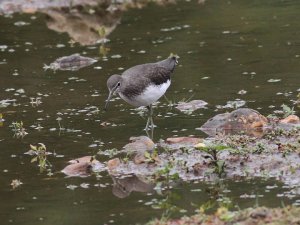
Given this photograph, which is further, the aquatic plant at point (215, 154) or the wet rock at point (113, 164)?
the wet rock at point (113, 164)

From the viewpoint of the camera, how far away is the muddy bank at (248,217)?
31.3ft

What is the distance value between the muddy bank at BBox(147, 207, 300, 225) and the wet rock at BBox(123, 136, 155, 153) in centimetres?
292

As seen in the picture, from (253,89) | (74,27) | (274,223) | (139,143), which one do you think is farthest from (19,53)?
(274,223)

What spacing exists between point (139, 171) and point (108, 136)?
2.05m

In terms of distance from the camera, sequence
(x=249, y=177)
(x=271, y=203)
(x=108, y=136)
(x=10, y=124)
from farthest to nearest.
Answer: (x=10, y=124)
(x=108, y=136)
(x=249, y=177)
(x=271, y=203)

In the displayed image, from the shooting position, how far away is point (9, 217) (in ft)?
35.1

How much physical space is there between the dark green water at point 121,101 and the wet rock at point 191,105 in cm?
21

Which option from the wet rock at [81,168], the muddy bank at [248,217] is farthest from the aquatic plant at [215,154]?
the muddy bank at [248,217]

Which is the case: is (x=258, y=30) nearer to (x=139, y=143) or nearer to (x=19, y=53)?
(x=19, y=53)

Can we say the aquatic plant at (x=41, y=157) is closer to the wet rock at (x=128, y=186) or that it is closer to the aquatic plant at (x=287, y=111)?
the wet rock at (x=128, y=186)

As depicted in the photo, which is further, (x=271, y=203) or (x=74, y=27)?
(x=74, y=27)

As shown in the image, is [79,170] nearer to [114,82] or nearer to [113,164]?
[113,164]

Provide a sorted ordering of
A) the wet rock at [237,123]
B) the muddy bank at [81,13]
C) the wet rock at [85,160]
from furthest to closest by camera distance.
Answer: the muddy bank at [81,13] → the wet rock at [237,123] → the wet rock at [85,160]

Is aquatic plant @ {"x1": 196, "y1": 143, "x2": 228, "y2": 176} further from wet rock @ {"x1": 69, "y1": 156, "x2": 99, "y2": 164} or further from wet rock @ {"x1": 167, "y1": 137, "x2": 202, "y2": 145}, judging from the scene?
wet rock @ {"x1": 69, "y1": 156, "x2": 99, "y2": 164}
